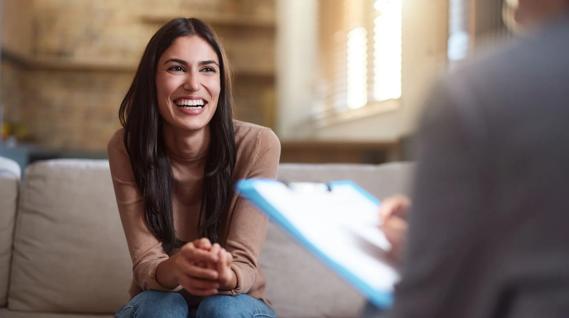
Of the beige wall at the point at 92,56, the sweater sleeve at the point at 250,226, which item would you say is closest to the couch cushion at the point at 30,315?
the sweater sleeve at the point at 250,226

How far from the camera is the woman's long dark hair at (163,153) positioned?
149cm

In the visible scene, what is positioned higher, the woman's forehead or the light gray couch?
the woman's forehead

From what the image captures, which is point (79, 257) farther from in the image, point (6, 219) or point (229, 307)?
point (229, 307)

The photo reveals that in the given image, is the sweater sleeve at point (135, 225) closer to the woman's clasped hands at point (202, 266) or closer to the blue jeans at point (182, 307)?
the blue jeans at point (182, 307)

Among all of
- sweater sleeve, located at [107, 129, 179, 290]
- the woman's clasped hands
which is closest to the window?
sweater sleeve, located at [107, 129, 179, 290]

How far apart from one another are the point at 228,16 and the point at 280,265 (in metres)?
4.43

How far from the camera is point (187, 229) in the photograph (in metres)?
1.55

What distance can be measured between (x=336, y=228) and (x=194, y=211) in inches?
36.2

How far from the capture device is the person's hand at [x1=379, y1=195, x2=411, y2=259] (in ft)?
2.25

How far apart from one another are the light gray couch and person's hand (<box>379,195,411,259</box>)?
1.26 m

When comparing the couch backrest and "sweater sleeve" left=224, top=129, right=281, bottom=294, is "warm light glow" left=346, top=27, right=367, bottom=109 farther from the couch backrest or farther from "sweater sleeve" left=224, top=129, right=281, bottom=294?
"sweater sleeve" left=224, top=129, right=281, bottom=294

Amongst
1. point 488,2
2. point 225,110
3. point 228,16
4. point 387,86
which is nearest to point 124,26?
point 228,16

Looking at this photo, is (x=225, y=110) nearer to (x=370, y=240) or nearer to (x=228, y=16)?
(x=370, y=240)

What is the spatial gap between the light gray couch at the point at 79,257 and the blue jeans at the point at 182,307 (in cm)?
58
